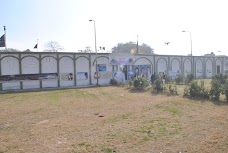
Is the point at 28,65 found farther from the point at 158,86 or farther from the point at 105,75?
the point at 158,86

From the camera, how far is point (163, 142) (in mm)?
7762

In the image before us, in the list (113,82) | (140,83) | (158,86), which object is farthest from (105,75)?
(158,86)

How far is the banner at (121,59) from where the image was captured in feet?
121

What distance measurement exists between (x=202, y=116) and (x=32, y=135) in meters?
7.53

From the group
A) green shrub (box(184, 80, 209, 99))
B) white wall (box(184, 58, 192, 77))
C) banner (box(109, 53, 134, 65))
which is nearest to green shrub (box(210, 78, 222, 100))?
green shrub (box(184, 80, 209, 99))

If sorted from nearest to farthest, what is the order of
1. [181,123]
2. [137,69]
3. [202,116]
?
[181,123] < [202,116] < [137,69]

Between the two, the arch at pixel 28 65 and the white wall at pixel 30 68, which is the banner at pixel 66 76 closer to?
the white wall at pixel 30 68

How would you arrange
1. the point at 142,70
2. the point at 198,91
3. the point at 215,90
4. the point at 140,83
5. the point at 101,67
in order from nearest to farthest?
the point at 215,90, the point at 198,91, the point at 140,83, the point at 101,67, the point at 142,70

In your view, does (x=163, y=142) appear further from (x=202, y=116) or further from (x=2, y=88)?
(x=2, y=88)

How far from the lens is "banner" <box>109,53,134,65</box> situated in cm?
3675

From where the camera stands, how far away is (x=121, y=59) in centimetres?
3744

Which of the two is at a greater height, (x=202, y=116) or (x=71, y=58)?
(x=71, y=58)

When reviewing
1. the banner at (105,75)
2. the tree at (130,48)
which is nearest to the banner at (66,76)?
the banner at (105,75)

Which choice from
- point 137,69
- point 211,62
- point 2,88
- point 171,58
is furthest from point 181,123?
point 211,62
